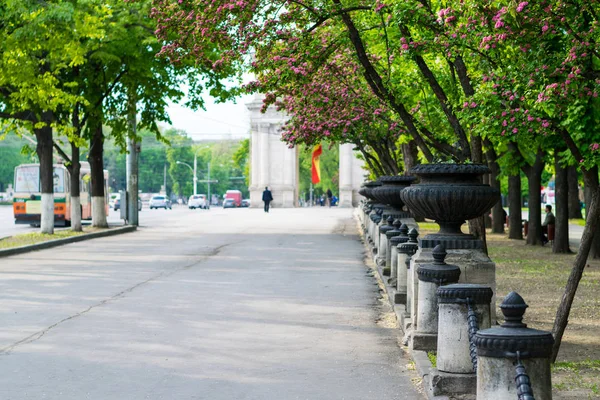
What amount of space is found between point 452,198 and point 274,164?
101429 mm

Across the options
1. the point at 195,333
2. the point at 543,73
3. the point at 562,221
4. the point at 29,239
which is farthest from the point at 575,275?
the point at 29,239

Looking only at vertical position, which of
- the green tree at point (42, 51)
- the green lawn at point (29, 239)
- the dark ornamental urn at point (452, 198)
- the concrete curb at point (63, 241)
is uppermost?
the green tree at point (42, 51)

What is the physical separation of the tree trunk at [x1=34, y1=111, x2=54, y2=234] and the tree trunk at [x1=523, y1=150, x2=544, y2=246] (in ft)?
47.2

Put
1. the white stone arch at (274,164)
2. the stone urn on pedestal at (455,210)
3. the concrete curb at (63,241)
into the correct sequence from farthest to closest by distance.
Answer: the white stone arch at (274,164) → the concrete curb at (63,241) → the stone urn on pedestal at (455,210)

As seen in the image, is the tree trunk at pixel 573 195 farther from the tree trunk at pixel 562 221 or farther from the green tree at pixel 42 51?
the green tree at pixel 42 51

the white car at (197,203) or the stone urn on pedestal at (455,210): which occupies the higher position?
the stone urn on pedestal at (455,210)

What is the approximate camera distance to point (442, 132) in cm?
2469

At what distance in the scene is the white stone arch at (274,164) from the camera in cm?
10800

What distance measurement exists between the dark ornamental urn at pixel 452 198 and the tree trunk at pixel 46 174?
2279cm

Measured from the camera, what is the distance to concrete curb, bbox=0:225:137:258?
24.4 meters

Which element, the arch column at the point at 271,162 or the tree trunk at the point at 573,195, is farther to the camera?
the arch column at the point at 271,162

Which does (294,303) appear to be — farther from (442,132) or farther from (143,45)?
(143,45)

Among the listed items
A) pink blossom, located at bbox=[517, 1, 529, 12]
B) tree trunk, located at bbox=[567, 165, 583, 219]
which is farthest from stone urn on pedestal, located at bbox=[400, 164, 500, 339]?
tree trunk, located at bbox=[567, 165, 583, 219]

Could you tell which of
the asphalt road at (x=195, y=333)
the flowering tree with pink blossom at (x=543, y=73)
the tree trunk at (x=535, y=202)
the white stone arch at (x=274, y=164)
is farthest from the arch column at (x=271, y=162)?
the flowering tree with pink blossom at (x=543, y=73)
